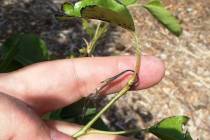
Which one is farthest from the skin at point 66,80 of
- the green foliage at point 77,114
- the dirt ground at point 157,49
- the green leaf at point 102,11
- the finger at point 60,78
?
the dirt ground at point 157,49

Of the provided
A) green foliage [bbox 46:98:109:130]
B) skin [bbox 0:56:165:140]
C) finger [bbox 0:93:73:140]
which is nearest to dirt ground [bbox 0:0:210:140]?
green foliage [bbox 46:98:109:130]

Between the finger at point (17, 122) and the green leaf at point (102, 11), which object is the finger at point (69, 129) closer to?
the finger at point (17, 122)

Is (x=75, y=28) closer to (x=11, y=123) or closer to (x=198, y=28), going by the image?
(x=198, y=28)

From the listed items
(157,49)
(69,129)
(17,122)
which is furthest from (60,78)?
(157,49)

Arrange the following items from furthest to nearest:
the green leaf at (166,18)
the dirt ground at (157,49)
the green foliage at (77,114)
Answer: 1. the dirt ground at (157,49)
2. the green foliage at (77,114)
3. the green leaf at (166,18)

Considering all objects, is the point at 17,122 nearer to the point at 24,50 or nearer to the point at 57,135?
the point at 57,135

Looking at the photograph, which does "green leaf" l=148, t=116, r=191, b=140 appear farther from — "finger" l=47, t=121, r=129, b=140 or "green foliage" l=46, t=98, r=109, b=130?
"green foliage" l=46, t=98, r=109, b=130
